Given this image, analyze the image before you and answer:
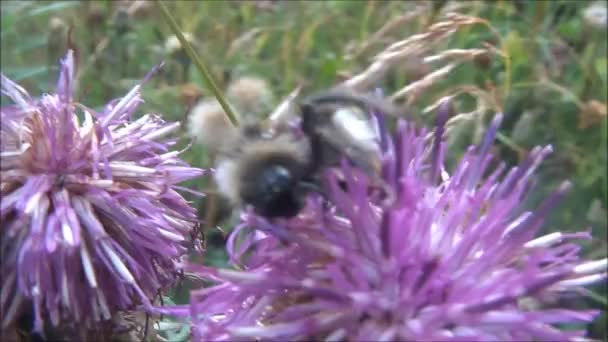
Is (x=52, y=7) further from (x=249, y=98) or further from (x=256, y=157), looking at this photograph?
(x=256, y=157)

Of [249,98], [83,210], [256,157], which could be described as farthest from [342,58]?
[256,157]

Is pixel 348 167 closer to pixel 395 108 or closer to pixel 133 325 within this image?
pixel 395 108

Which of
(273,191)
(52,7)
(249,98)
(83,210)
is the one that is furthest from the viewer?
(52,7)

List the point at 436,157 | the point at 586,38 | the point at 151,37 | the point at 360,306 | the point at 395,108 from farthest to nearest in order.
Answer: the point at 151,37, the point at 586,38, the point at 436,157, the point at 395,108, the point at 360,306

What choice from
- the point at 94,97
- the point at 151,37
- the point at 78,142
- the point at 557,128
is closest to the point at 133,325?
the point at 78,142

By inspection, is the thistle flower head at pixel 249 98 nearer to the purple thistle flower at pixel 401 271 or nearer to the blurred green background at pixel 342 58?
the purple thistle flower at pixel 401 271
